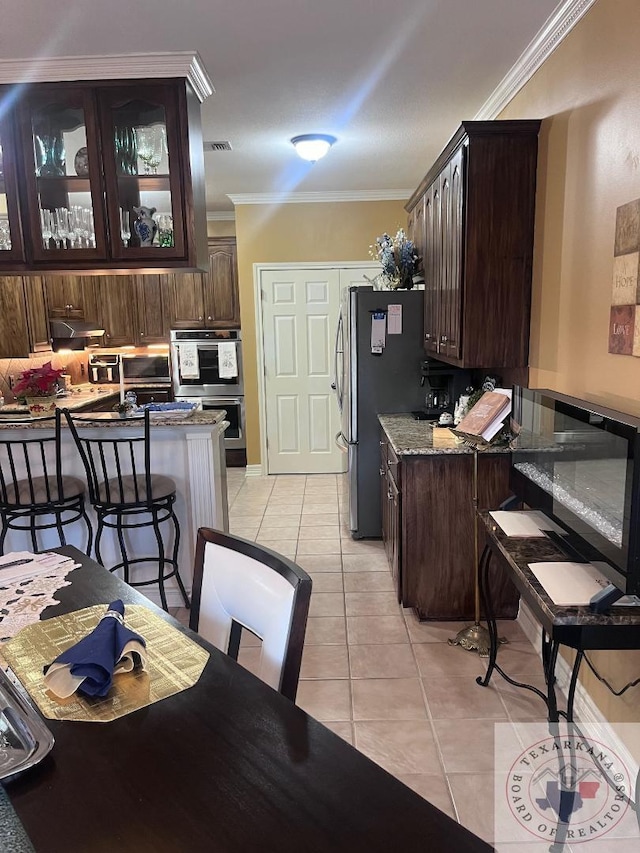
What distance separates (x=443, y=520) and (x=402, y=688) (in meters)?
0.81

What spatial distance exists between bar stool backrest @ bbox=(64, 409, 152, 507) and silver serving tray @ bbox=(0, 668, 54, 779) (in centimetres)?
173

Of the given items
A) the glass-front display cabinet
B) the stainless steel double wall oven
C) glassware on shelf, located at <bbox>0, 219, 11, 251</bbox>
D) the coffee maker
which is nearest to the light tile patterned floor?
the coffee maker

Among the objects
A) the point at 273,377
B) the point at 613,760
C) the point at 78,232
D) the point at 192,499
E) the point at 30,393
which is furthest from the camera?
the point at 273,377

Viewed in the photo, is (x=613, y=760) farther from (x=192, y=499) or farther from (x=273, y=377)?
(x=273, y=377)

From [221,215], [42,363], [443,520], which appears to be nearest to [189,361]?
[42,363]

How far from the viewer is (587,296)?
7.18 ft

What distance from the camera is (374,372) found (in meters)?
3.87

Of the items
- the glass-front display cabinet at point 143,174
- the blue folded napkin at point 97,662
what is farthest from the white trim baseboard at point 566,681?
the glass-front display cabinet at point 143,174

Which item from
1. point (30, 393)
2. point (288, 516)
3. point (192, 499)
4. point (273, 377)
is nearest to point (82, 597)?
point (192, 499)

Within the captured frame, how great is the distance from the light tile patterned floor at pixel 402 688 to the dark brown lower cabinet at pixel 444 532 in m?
0.12

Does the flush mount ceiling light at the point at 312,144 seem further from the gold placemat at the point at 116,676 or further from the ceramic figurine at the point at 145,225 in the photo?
the gold placemat at the point at 116,676

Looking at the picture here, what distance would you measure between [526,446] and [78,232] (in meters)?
2.27

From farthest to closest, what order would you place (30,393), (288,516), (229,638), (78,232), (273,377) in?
(273,377) → (288,516) → (30,393) → (78,232) → (229,638)

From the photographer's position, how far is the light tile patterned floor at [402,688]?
2000 mm
